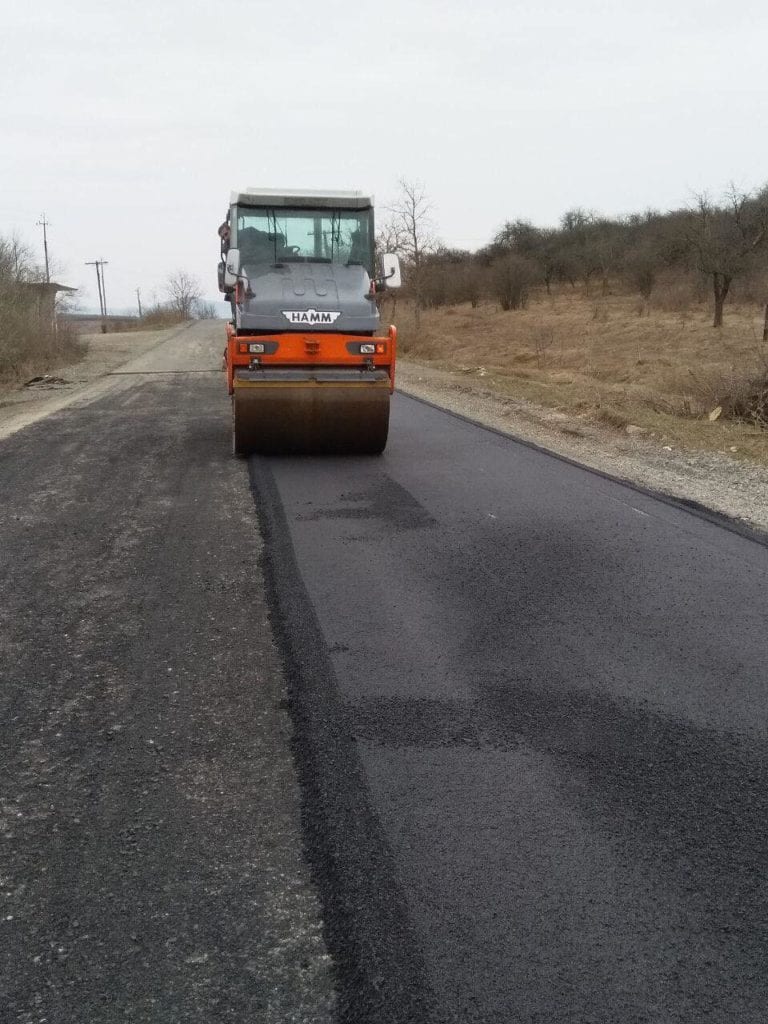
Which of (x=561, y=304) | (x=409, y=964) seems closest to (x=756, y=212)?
(x=561, y=304)

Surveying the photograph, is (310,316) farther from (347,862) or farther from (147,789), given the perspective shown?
(347,862)

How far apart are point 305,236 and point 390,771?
8261 mm

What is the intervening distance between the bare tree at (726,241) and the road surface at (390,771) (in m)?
27.6

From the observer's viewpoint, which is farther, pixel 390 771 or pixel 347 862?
pixel 390 771

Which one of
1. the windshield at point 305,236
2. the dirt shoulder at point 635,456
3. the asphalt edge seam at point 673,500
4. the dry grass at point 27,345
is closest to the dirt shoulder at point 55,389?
the dry grass at point 27,345

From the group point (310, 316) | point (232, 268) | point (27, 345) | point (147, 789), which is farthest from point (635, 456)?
point (27, 345)

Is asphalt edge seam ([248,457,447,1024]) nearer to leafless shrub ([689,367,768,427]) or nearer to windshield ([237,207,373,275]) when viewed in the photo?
windshield ([237,207,373,275])

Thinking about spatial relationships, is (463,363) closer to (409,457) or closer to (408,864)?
(409,457)

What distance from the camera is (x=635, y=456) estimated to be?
35.7ft

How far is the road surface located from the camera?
7.88 ft

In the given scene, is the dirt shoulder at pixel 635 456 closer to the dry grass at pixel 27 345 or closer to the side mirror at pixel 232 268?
the side mirror at pixel 232 268

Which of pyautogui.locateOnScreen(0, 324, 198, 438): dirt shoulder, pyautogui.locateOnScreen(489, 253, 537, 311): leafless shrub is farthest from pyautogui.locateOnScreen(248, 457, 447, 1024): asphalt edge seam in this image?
pyautogui.locateOnScreen(489, 253, 537, 311): leafless shrub

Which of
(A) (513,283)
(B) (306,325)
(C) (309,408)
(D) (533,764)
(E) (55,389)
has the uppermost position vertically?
(A) (513,283)

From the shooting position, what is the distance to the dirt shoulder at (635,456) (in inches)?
335
